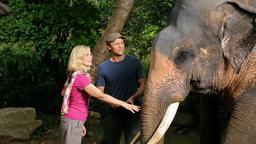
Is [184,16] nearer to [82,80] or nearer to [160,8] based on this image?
[82,80]

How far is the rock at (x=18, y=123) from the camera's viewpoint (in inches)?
398

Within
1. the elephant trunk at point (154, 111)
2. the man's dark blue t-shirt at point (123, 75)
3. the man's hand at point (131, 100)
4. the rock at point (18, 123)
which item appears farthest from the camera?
the rock at point (18, 123)

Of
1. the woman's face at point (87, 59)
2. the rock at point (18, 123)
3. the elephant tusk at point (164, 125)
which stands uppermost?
the woman's face at point (87, 59)

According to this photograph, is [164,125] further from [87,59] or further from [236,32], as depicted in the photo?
[87,59]

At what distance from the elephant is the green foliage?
6.12 meters

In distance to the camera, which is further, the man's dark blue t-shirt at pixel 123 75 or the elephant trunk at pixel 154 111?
the man's dark blue t-shirt at pixel 123 75

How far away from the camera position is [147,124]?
4.87 m

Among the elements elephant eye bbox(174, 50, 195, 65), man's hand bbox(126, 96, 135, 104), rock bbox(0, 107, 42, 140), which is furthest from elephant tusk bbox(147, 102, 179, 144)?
rock bbox(0, 107, 42, 140)

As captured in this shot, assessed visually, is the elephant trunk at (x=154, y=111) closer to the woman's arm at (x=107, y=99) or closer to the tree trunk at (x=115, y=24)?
the woman's arm at (x=107, y=99)

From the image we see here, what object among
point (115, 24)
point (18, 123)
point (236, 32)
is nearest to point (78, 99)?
point (236, 32)

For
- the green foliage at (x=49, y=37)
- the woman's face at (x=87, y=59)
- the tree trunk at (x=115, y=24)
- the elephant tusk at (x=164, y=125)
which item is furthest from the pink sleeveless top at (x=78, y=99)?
the green foliage at (x=49, y=37)

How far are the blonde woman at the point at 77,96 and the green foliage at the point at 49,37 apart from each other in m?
5.35

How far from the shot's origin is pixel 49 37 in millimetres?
12000

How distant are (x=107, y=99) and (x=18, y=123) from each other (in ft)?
15.6
